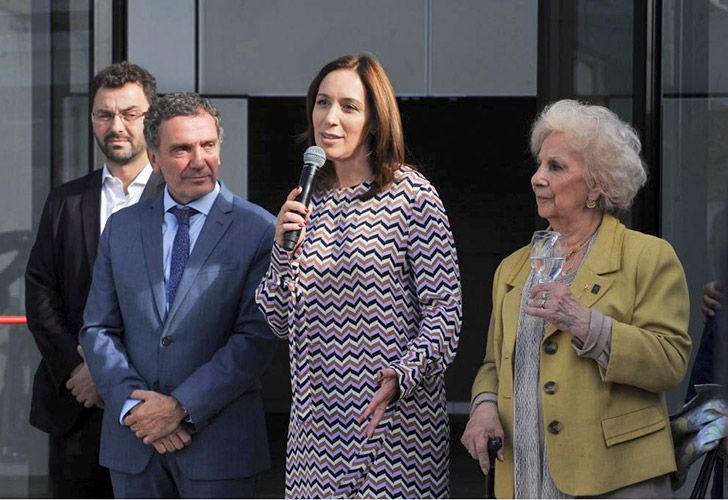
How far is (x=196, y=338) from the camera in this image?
165 inches

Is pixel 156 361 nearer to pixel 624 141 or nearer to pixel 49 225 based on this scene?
pixel 49 225

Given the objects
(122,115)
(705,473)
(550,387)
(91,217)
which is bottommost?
(705,473)

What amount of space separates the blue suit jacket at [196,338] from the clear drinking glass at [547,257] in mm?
Result: 924

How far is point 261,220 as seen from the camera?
14.2ft

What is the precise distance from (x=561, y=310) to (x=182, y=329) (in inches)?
45.9

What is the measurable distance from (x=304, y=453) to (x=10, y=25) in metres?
2.81

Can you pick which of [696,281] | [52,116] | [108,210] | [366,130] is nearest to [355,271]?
[366,130]

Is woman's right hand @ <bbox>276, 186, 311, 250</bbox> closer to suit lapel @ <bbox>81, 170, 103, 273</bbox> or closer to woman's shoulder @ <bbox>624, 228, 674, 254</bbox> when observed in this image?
woman's shoulder @ <bbox>624, 228, 674, 254</bbox>

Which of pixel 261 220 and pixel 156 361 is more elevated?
pixel 261 220

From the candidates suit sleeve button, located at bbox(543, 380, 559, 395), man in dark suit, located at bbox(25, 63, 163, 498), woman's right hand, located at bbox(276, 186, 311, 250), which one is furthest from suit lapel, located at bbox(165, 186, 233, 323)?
suit sleeve button, located at bbox(543, 380, 559, 395)

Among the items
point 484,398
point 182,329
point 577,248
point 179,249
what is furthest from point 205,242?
point 577,248

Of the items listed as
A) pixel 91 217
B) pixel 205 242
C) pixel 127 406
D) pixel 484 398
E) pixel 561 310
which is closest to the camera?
pixel 561 310

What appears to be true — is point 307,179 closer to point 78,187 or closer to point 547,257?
point 547,257

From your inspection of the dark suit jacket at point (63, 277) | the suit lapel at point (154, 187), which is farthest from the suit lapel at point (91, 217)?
the suit lapel at point (154, 187)
